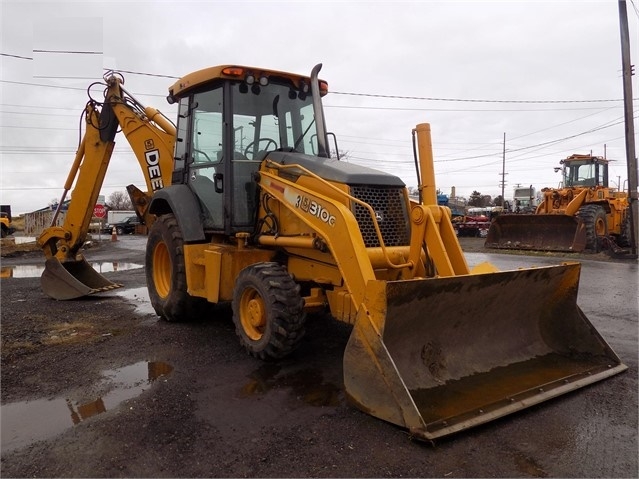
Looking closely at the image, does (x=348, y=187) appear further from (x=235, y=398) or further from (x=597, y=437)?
(x=597, y=437)

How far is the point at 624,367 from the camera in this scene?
14.5ft

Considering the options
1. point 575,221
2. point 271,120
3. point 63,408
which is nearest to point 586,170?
point 575,221

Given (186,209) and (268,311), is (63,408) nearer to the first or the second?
(268,311)

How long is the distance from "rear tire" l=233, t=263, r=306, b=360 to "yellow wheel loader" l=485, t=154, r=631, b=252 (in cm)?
1331

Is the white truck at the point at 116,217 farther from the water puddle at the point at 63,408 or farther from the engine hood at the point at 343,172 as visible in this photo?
the water puddle at the point at 63,408

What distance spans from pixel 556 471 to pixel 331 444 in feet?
4.43

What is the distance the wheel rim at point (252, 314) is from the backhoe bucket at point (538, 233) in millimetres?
13282

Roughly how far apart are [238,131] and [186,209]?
1.19 meters

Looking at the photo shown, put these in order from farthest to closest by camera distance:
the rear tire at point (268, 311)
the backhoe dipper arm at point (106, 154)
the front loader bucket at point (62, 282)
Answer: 1. the front loader bucket at point (62, 282)
2. the backhoe dipper arm at point (106, 154)
3. the rear tire at point (268, 311)

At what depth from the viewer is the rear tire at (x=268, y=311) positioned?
442 cm

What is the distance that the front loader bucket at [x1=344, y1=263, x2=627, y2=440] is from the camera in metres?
3.39

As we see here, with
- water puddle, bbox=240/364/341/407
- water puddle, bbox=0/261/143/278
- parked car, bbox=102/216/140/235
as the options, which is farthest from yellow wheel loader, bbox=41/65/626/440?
parked car, bbox=102/216/140/235

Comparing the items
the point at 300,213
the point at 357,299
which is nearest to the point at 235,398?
the point at 357,299

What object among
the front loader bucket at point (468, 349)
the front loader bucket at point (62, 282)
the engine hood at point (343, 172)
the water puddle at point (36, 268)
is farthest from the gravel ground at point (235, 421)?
the water puddle at point (36, 268)
